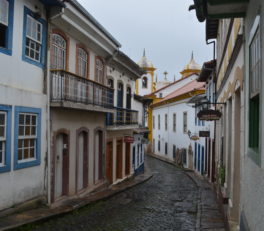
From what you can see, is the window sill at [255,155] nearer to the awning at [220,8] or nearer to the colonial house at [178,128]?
the awning at [220,8]

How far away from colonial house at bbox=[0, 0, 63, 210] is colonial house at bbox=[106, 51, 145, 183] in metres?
6.33

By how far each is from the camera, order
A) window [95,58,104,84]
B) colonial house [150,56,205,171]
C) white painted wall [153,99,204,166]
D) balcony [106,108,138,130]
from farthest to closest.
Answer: white painted wall [153,99,204,166] < colonial house [150,56,205,171] < balcony [106,108,138,130] < window [95,58,104,84]

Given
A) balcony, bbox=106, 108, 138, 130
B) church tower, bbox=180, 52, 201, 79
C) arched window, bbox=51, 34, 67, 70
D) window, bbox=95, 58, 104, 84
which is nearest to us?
arched window, bbox=51, 34, 67, 70

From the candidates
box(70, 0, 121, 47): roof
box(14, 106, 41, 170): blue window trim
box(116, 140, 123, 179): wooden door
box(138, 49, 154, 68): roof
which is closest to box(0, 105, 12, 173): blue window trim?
box(14, 106, 41, 170): blue window trim

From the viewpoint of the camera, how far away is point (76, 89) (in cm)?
1178

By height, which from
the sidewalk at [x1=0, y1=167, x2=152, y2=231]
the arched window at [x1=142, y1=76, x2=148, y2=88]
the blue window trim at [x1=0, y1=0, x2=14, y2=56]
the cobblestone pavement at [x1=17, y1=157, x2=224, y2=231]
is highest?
the arched window at [x1=142, y1=76, x2=148, y2=88]

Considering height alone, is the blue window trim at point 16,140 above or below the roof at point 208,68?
below

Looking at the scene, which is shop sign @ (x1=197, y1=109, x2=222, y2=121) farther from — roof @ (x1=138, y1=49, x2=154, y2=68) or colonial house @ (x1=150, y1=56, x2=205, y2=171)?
roof @ (x1=138, y1=49, x2=154, y2=68)

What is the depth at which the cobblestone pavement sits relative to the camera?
9719mm

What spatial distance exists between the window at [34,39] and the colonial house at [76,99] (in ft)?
0.99

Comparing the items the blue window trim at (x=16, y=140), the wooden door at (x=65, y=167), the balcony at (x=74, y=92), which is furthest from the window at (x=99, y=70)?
the blue window trim at (x=16, y=140)

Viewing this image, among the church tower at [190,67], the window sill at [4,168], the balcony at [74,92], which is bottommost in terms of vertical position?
the window sill at [4,168]

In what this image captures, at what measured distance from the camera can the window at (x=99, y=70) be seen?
15289 millimetres

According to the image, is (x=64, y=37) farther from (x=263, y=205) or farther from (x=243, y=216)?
(x=263, y=205)
